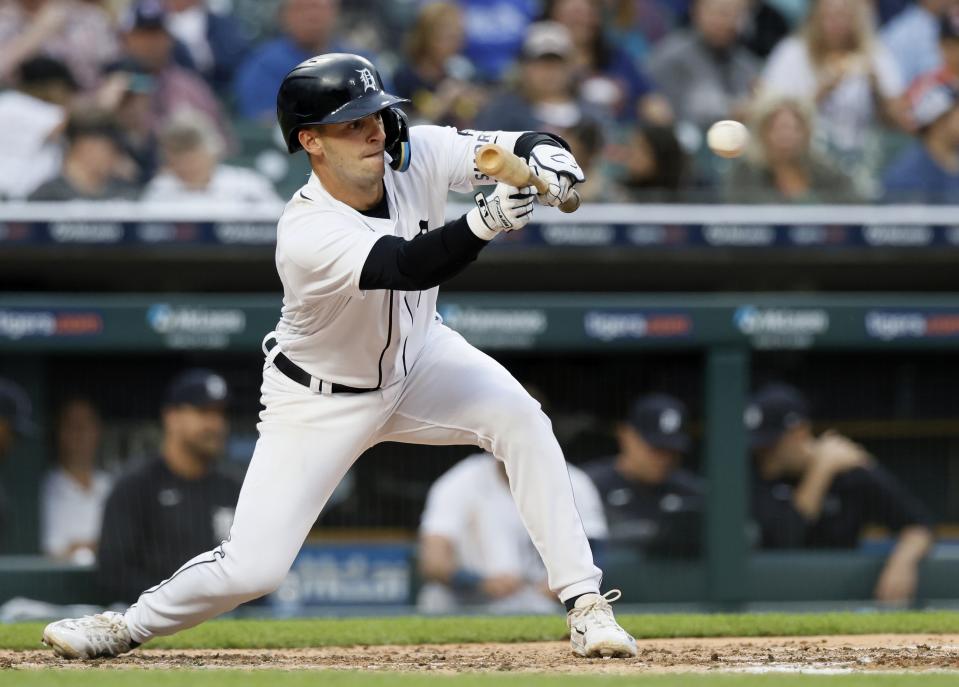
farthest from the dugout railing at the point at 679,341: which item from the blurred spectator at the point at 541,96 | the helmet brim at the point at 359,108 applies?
the helmet brim at the point at 359,108

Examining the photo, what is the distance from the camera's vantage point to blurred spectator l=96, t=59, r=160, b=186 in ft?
22.6

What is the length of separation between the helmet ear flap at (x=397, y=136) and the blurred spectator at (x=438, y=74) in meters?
3.44

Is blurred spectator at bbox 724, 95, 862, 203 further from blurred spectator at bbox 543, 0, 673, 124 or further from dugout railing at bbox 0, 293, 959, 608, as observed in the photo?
blurred spectator at bbox 543, 0, 673, 124

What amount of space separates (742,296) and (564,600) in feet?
9.28

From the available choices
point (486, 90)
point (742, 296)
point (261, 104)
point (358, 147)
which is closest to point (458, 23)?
point (486, 90)

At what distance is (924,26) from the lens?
864 cm

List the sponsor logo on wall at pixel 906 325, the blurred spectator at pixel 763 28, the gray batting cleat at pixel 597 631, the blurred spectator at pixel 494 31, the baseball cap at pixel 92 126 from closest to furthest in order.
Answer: the gray batting cleat at pixel 597 631 < the sponsor logo on wall at pixel 906 325 < the baseball cap at pixel 92 126 < the blurred spectator at pixel 494 31 < the blurred spectator at pixel 763 28

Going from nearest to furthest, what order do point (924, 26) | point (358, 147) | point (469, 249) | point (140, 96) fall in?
point (469, 249) < point (358, 147) < point (140, 96) < point (924, 26)

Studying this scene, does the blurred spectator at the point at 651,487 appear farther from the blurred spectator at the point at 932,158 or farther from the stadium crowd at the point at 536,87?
the blurred spectator at the point at 932,158

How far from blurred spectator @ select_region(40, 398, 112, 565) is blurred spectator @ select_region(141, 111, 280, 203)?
120 cm

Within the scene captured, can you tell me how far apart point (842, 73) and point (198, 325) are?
145 inches

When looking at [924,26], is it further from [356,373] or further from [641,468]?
[356,373]

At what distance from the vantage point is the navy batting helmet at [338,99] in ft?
12.5

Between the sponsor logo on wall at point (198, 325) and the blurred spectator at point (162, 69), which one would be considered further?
the blurred spectator at point (162, 69)
